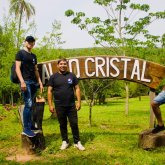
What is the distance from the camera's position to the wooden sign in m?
10.0

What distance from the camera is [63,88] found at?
8.62 m

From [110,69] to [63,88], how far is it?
2.16 m

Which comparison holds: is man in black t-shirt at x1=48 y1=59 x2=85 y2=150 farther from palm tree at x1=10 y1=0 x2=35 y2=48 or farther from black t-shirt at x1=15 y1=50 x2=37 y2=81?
palm tree at x1=10 y1=0 x2=35 y2=48

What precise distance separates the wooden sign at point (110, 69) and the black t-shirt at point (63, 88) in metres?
1.40

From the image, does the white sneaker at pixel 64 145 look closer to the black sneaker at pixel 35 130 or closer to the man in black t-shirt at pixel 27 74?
the black sneaker at pixel 35 130

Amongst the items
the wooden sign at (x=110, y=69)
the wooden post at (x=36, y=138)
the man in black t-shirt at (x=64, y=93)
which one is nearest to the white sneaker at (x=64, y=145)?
the man in black t-shirt at (x=64, y=93)

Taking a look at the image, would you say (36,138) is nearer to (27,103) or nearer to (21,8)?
(27,103)

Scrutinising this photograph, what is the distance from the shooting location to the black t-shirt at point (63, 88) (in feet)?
28.3

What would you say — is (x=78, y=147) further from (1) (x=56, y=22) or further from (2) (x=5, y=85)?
(1) (x=56, y=22)

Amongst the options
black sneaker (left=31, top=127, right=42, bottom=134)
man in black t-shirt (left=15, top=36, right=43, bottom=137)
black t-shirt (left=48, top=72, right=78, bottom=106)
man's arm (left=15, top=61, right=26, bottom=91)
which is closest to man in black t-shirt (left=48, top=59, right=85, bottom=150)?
black t-shirt (left=48, top=72, right=78, bottom=106)

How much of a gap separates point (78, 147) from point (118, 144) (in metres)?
1.42

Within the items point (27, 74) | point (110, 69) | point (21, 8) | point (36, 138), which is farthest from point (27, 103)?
point (21, 8)

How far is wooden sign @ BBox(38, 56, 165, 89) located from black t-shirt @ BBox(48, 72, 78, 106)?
140 cm

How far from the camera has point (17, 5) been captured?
42.0 metres
